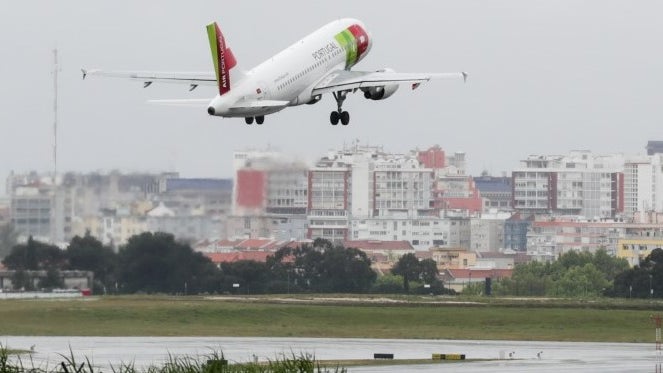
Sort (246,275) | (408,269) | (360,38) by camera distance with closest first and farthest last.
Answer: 1. (360,38)
2. (246,275)
3. (408,269)

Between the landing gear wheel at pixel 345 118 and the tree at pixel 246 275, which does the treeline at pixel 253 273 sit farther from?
the landing gear wheel at pixel 345 118

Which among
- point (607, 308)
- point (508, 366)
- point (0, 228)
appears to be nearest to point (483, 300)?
point (607, 308)

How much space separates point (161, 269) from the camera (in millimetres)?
153625

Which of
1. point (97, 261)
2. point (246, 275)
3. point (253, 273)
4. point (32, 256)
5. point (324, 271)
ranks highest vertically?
point (32, 256)

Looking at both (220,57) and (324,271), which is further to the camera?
(324,271)

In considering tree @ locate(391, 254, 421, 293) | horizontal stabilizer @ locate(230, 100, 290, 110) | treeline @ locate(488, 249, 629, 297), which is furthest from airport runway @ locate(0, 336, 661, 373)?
tree @ locate(391, 254, 421, 293)

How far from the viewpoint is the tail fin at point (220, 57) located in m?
82.0

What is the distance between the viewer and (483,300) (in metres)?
141

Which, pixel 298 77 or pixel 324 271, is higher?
pixel 298 77

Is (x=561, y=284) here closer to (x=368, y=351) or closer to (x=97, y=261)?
(x=97, y=261)

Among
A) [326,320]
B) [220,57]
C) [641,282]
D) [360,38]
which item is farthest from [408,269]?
[220,57]

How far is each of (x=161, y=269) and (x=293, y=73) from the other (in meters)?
69.2

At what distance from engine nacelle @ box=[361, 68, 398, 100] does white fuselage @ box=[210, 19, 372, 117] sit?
1950 mm

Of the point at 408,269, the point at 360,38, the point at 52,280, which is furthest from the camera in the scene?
the point at 408,269
